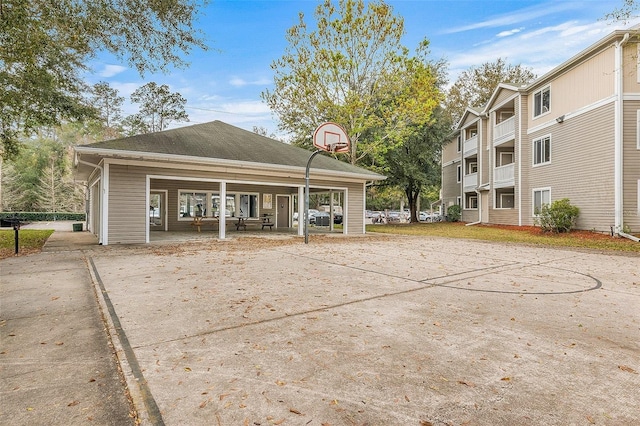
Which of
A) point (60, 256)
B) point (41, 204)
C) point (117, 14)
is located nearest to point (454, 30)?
point (117, 14)

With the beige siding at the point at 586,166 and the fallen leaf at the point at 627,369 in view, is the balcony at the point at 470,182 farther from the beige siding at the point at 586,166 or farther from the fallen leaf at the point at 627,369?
the fallen leaf at the point at 627,369

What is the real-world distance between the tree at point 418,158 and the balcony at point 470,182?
2.17 metres

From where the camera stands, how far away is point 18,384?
2.46 metres

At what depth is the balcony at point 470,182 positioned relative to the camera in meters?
25.5

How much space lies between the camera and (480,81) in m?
34.2

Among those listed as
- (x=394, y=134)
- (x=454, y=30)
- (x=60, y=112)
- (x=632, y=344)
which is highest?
(x=454, y=30)

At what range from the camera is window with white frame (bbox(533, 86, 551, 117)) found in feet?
58.3

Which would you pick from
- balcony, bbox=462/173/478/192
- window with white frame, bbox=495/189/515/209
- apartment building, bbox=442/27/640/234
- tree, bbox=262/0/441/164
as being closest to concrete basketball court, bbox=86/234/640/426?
apartment building, bbox=442/27/640/234

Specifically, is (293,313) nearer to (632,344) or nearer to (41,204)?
(632,344)

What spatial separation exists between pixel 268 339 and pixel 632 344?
3.61m

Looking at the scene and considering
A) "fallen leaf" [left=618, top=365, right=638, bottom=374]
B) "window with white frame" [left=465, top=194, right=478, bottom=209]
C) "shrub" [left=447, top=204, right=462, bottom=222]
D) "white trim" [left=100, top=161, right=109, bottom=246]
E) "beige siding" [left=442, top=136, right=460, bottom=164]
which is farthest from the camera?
"beige siding" [left=442, top=136, right=460, bottom=164]

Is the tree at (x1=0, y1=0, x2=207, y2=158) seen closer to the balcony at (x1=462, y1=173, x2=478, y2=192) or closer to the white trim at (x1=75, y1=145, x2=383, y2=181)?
the white trim at (x1=75, y1=145, x2=383, y2=181)

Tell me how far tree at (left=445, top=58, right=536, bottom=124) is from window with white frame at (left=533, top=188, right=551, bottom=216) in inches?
627

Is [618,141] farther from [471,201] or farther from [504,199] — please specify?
Result: [471,201]
